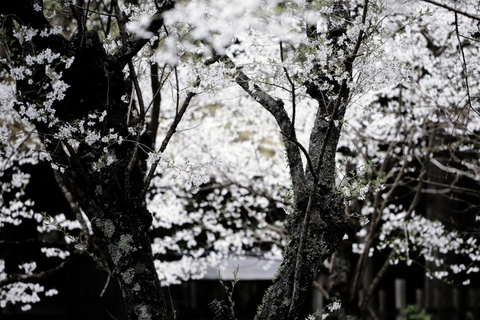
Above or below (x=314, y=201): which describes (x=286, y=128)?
above

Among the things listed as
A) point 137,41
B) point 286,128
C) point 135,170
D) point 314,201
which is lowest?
point 314,201

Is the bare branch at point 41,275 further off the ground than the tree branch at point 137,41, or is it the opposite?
the tree branch at point 137,41

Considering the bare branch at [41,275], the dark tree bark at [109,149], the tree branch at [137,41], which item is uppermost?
the tree branch at [137,41]

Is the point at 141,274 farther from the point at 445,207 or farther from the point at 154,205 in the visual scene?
the point at 445,207

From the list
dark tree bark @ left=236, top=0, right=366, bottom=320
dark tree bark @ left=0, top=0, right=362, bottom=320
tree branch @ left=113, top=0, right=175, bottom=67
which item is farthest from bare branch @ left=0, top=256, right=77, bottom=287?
dark tree bark @ left=236, top=0, right=366, bottom=320

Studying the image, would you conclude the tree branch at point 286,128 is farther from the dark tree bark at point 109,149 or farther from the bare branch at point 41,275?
the bare branch at point 41,275

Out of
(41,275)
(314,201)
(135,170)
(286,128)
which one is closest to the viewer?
(314,201)

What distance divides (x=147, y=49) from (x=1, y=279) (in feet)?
14.2

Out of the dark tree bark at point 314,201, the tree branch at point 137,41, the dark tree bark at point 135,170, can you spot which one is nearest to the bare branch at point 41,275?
the dark tree bark at point 135,170

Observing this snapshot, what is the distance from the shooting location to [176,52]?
365cm

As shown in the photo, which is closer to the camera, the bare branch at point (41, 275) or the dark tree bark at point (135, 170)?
the dark tree bark at point (135, 170)

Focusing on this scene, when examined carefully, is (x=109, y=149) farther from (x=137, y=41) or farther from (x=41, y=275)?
(x=41, y=275)

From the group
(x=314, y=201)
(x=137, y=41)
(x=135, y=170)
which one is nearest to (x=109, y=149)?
(x=135, y=170)

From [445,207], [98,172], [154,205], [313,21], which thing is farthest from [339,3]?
[445,207]
